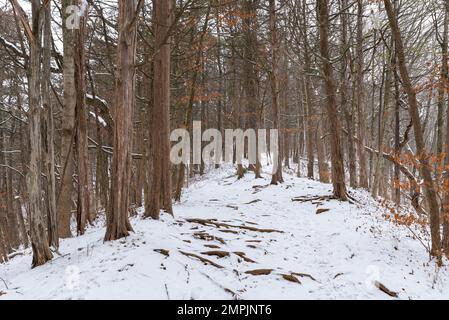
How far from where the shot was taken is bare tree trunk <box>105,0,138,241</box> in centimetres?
562

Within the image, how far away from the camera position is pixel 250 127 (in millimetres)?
19219

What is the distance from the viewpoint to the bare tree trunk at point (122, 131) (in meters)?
5.62

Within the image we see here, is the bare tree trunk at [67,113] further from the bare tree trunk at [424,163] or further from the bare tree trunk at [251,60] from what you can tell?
the bare tree trunk at [251,60]

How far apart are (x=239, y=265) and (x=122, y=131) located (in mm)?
3012

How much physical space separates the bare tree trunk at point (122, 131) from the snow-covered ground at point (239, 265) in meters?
0.35

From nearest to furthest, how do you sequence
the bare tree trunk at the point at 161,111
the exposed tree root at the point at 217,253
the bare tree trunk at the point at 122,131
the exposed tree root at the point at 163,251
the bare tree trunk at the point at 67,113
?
1. the exposed tree root at the point at 163,251
2. the bare tree trunk at the point at 122,131
3. the exposed tree root at the point at 217,253
4. the bare tree trunk at the point at 67,113
5. the bare tree trunk at the point at 161,111

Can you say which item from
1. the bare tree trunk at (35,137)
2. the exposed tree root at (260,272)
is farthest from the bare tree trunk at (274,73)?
the bare tree trunk at (35,137)

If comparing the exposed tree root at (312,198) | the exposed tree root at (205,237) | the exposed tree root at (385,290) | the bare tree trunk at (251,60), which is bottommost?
the exposed tree root at (385,290)

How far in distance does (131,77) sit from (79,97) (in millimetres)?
2000

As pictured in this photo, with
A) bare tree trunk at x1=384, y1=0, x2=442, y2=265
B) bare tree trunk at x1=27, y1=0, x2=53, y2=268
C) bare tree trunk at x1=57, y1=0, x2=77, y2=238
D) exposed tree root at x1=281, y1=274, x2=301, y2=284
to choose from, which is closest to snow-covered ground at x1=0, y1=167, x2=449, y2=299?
exposed tree root at x1=281, y1=274, x2=301, y2=284

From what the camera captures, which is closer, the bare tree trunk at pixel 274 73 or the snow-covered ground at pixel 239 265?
the snow-covered ground at pixel 239 265
